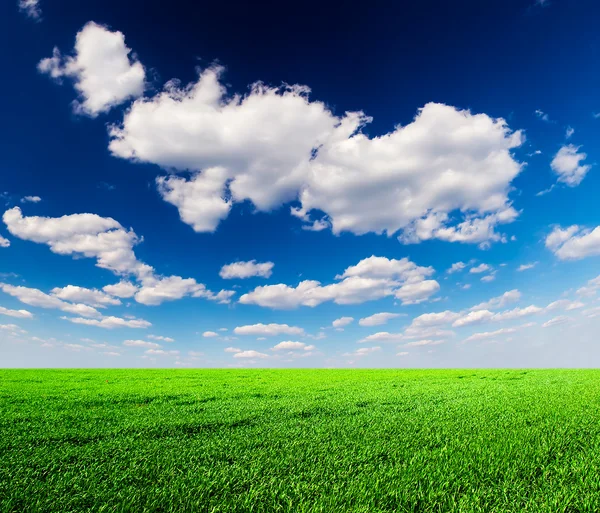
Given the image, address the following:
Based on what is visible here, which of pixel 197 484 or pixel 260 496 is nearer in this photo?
pixel 260 496

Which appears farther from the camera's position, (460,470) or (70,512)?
(460,470)

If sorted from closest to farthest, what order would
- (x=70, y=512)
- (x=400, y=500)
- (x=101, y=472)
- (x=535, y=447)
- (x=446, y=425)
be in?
(x=70, y=512)
(x=400, y=500)
(x=101, y=472)
(x=535, y=447)
(x=446, y=425)

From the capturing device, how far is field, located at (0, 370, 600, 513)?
2859 mm

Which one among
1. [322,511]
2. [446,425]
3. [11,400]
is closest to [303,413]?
[446,425]

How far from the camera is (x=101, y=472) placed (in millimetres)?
3367

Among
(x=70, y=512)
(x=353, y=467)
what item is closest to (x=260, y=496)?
(x=353, y=467)

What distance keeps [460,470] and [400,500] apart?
1000 millimetres

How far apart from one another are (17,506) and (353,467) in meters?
2.94

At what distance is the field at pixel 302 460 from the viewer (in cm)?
286

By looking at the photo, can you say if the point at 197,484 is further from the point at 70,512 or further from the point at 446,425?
the point at 446,425

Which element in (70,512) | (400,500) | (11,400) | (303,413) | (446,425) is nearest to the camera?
(70,512)

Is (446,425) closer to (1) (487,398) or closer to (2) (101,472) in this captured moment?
(1) (487,398)

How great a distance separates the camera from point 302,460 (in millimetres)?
3754

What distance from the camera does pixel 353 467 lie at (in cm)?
357
